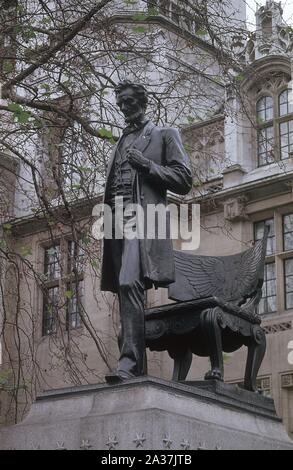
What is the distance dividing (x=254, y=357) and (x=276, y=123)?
1631 centimetres

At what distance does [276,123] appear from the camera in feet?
81.3

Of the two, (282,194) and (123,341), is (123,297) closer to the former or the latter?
(123,341)

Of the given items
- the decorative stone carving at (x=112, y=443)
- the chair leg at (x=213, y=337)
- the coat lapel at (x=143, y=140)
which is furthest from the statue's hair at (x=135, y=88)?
the decorative stone carving at (x=112, y=443)

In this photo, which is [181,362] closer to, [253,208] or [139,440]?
[139,440]

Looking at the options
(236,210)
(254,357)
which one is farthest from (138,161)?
(236,210)

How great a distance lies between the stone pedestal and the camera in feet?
23.1

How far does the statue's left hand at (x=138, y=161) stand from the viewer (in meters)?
8.23

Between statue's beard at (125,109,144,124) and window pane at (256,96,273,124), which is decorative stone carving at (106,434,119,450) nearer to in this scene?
statue's beard at (125,109,144,124)

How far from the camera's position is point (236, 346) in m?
9.05

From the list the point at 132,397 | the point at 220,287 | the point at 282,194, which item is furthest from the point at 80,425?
the point at 282,194

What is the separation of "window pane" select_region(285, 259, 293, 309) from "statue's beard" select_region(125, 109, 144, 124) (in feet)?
49.8

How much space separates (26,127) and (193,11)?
10.2ft

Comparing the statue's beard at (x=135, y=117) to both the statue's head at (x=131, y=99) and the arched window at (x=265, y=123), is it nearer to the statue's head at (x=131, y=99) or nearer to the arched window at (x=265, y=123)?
the statue's head at (x=131, y=99)

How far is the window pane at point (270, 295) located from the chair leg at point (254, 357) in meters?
14.5
